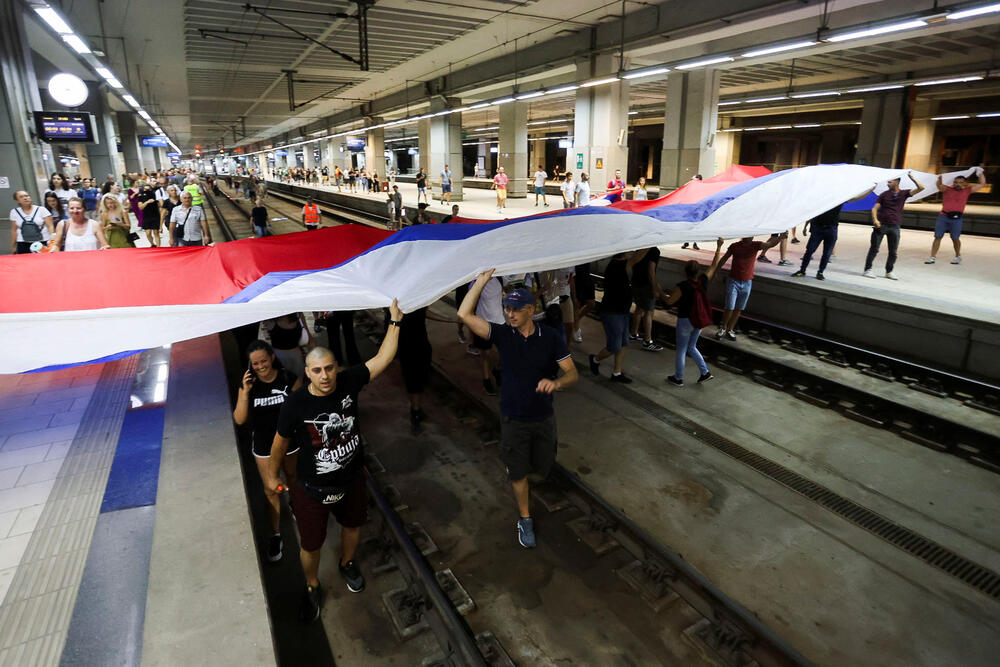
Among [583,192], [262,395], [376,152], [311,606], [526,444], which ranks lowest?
[311,606]

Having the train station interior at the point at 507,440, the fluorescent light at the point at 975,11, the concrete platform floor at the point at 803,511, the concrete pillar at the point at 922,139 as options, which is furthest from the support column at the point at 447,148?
the concrete platform floor at the point at 803,511

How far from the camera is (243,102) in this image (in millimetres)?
32656

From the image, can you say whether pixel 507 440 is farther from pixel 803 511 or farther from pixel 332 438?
pixel 803 511

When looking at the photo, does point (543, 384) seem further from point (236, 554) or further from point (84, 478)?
point (84, 478)

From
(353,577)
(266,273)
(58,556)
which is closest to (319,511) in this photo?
(353,577)

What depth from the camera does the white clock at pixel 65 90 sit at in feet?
48.3

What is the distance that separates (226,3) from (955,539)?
15910 mm

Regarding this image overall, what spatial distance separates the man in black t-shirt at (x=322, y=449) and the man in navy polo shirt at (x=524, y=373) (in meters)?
0.82

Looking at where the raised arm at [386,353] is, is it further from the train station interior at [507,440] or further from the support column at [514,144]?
the support column at [514,144]

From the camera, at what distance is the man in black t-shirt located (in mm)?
3383

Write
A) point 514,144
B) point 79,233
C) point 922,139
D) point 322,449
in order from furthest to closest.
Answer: point 514,144 → point 922,139 → point 79,233 → point 322,449

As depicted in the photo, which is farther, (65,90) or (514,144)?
(514,144)

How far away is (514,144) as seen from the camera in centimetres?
2686

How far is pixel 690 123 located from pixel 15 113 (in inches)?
740
